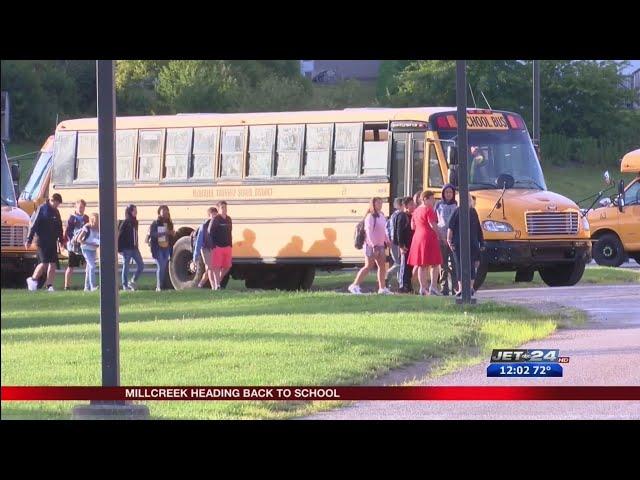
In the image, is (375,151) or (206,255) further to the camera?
(375,151)

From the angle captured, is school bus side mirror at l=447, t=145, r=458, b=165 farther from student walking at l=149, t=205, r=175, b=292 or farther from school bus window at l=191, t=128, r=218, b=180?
student walking at l=149, t=205, r=175, b=292

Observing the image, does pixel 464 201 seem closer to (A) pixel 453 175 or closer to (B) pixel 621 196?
(A) pixel 453 175

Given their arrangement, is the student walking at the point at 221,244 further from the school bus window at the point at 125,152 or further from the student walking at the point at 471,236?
the student walking at the point at 471,236

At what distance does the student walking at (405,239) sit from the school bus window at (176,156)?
177cm

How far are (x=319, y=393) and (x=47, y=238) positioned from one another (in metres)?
2.79

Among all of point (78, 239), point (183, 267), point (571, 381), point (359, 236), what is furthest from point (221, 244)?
point (571, 381)

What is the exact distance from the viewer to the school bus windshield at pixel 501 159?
1182cm

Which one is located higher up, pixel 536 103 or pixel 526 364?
pixel 536 103

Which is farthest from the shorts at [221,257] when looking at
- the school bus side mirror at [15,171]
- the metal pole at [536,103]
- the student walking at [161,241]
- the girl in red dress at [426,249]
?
the metal pole at [536,103]

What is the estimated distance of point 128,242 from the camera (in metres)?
11.9

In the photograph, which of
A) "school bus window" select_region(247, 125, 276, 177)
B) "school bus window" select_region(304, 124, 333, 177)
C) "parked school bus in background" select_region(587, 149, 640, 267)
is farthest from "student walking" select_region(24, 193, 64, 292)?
"parked school bus in background" select_region(587, 149, 640, 267)

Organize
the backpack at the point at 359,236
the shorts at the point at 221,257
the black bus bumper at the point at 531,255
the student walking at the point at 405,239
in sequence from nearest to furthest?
the shorts at the point at 221,257
the backpack at the point at 359,236
the student walking at the point at 405,239
the black bus bumper at the point at 531,255

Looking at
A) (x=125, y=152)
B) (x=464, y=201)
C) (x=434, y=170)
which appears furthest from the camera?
(x=434, y=170)
